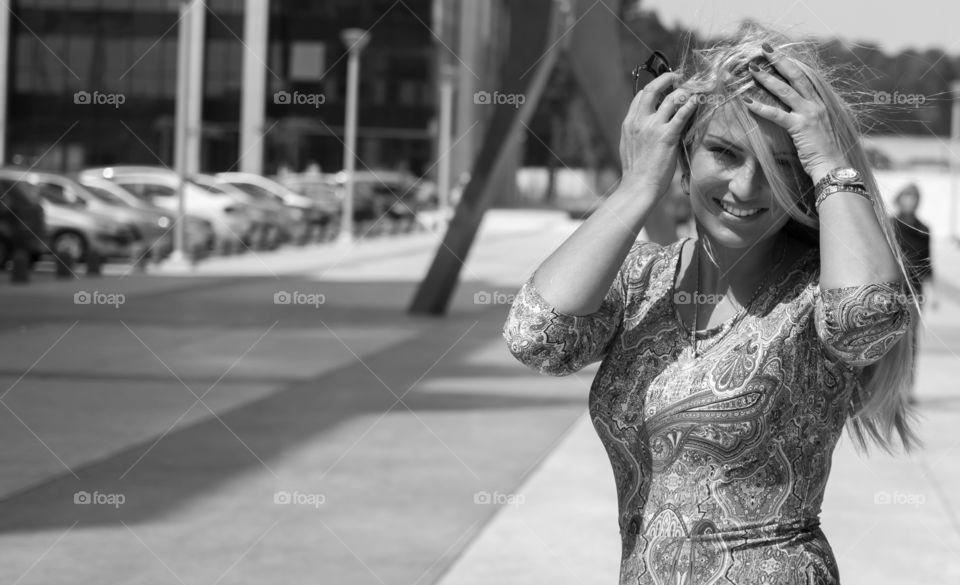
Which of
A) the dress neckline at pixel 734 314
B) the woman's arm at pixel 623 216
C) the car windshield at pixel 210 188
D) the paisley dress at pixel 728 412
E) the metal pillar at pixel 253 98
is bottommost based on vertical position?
the metal pillar at pixel 253 98

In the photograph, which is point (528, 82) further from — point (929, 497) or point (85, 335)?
point (929, 497)

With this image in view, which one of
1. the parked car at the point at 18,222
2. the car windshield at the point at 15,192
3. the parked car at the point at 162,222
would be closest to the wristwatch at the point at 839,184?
the parked car at the point at 18,222

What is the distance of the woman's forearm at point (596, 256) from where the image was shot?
192 centimetres

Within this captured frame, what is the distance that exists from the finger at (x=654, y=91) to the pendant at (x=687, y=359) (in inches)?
14.1

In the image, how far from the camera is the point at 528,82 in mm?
14406

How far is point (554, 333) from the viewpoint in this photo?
6.36 feet

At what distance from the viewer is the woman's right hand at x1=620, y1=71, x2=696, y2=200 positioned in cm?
190

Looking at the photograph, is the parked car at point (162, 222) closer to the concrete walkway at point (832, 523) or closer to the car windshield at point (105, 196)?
the car windshield at point (105, 196)

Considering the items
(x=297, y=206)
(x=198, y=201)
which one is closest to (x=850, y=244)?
(x=198, y=201)

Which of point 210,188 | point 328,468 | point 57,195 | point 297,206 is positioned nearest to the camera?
point 328,468

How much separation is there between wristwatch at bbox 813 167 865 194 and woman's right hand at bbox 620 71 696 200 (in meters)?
0.21

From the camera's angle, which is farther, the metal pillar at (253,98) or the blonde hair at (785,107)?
the metal pillar at (253,98)

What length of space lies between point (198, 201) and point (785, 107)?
28.8 meters

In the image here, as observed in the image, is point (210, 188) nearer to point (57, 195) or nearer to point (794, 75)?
point (57, 195)
